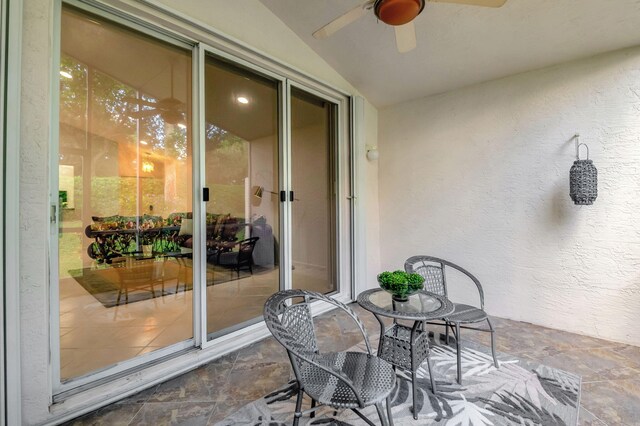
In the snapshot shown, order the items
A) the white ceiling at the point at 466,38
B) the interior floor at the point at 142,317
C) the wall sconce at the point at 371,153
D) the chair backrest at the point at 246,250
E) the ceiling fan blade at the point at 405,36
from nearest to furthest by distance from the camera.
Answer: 1. the ceiling fan blade at the point at 405,36
2. the interior floor at the point at 142,317
3. the white ceiling at the point at 466,38
4. the chair backrest at the point at 246,250
5. the wall sconce at the point at 371,153

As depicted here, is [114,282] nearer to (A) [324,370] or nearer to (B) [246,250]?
(B) [246,250]

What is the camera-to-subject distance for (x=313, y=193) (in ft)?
10.9

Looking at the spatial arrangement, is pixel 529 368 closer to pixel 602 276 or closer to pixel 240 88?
pixel 602 276

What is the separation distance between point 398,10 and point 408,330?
1976 millimetres

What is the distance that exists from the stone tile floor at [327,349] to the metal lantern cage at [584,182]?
1.26 m

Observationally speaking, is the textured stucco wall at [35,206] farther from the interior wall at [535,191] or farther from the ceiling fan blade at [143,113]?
the interior wall at [535,191]

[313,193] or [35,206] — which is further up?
[313,193]

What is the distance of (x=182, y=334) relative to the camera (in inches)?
90.8

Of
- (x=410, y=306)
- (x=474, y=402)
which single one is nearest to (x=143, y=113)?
(x=410, y=306)

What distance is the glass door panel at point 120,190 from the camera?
187cm

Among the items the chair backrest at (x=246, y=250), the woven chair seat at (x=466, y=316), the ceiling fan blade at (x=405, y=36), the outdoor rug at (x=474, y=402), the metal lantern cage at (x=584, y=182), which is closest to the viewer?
the outdoor rug at (x=474, y=402)

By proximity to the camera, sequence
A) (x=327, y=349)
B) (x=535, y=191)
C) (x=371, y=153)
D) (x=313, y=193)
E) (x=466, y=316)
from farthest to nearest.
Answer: (x=371, y=153) → (x=313, y=193) → (x=535, y=191) → (x=327, y=349) → (x=466, y=316)

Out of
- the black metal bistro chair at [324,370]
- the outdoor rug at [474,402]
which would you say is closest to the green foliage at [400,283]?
the black metal bistro chair at [324,370]

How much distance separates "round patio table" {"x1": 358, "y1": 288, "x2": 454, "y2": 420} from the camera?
1.66 m
